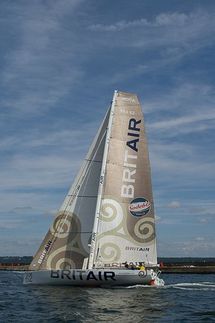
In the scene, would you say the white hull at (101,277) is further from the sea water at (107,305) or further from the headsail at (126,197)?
the headsail at (126,197)

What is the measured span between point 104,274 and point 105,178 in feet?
26.5

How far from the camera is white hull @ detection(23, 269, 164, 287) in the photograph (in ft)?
129

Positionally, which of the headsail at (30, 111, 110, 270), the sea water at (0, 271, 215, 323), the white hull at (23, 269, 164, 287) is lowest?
the sea water at (0, 271, 215, 323)

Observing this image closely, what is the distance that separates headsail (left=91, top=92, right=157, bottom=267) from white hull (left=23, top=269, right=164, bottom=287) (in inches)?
115

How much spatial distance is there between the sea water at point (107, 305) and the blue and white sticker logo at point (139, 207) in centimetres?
634

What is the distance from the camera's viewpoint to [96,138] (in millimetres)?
45188

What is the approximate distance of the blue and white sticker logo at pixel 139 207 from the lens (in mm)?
43938

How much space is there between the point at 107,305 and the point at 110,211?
12.7 metres

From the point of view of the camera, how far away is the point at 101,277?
39.2m

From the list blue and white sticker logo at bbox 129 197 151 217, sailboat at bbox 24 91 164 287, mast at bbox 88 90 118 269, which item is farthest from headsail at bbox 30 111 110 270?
blue and white sticker logo at bbox 129 197 151 217

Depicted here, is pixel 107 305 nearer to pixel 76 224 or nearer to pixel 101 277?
pixel 101 277

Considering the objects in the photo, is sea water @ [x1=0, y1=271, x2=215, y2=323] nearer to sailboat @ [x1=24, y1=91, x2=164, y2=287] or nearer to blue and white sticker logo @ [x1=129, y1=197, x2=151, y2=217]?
sailboat @ [x1=24, y1=91, x2=164, y2=287]

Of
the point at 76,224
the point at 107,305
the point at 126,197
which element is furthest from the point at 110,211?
the point at 107,305

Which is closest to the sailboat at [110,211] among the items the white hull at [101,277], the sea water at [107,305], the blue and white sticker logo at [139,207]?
the blue and white sticker logo at [139,207]
